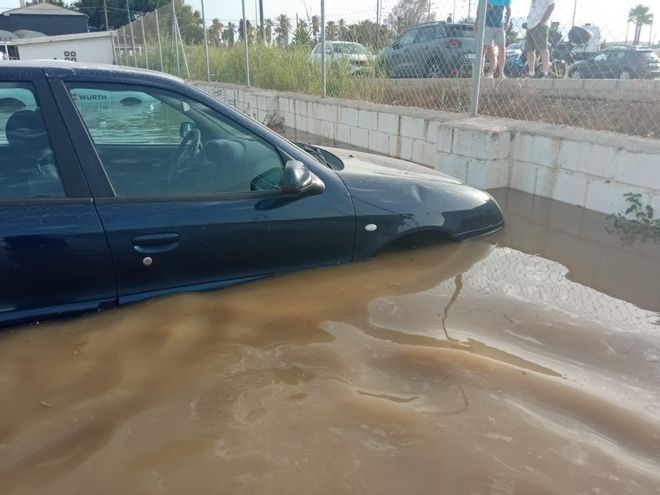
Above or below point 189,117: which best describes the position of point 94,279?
below

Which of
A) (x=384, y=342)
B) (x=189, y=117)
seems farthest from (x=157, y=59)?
(x=384, y=342)

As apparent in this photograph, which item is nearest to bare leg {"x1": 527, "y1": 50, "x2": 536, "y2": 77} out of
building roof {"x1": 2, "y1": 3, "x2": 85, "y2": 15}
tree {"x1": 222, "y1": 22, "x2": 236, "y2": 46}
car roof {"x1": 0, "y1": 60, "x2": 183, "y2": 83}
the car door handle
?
car roof {"x1": 0, "y1": 60, "x2": 183, "y2": 83}

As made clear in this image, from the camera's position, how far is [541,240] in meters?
4.45

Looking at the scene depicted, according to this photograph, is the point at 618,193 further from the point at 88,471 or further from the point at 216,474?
the point at 88,471

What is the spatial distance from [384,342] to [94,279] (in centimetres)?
152

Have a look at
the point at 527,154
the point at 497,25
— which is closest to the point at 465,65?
the point at 497,25

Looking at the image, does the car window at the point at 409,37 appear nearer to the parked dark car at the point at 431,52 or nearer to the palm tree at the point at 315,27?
the parked dark car at the point at 431,52

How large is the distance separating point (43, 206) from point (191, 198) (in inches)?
28.7

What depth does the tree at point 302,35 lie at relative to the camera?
10906 mm

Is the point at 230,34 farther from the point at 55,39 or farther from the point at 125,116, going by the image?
the point at 55,39

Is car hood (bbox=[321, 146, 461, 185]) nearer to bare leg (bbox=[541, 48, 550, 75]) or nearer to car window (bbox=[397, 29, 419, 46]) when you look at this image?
bare leg (bbox=[541, 48, 550, 75])

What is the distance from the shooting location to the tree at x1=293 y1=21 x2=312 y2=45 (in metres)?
10.9

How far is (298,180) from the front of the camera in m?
3.09

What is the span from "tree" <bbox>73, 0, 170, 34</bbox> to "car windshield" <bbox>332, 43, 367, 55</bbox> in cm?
4772
